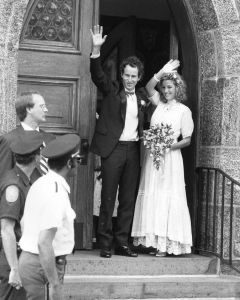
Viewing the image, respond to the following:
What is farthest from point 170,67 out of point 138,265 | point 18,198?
point 18,198

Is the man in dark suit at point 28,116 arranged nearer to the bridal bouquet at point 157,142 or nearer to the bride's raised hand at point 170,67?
the bridal bouquet at point 157,142

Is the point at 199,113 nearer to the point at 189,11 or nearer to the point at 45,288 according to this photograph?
the point at 189,11

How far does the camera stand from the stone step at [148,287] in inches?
322

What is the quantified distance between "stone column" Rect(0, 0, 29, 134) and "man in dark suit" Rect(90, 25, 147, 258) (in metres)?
0.83

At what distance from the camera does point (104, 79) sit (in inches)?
348

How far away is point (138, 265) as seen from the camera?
878 centimetres

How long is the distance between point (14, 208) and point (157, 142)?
3.18m

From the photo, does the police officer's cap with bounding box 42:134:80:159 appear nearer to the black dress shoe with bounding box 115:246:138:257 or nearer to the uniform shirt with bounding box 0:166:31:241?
the uniform shirt with bounding box 0:166:31:241

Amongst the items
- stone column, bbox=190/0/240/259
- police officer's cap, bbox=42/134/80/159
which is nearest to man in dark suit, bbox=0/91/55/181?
police officer's cap, bbox=42/134/80/159

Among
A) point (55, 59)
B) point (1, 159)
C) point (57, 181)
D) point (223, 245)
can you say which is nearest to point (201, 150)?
point (223, 245)

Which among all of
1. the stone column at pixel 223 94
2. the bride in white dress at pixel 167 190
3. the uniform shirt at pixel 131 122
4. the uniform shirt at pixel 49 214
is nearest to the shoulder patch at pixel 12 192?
the uniform shirt at pixel 49 214

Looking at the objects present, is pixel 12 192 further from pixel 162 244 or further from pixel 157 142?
pixel 162 244

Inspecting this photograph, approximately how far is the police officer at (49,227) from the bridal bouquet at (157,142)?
312 cm

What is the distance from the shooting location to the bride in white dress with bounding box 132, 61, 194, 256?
8984mm
